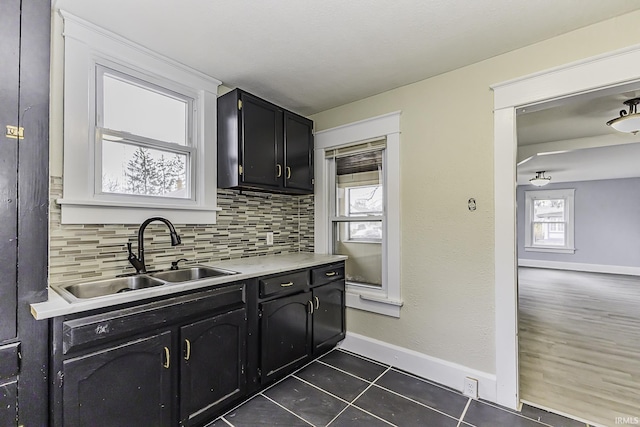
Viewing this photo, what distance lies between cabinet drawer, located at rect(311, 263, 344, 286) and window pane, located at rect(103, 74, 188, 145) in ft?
4.96

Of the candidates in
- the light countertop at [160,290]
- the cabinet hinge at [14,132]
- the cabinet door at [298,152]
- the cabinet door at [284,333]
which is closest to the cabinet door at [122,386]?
the light countertop at [160,290]

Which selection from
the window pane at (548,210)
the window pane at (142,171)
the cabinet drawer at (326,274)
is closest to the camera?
the window pane at (142,171)

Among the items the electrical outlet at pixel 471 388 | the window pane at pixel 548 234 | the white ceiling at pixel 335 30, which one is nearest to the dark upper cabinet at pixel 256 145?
the white ceiling at pixel 335 30

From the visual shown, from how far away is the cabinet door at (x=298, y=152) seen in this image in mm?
2723

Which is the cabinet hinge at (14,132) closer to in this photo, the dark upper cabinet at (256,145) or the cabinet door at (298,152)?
the dark upper cabinet at (256,145)

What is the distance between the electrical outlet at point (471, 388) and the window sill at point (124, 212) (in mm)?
2303

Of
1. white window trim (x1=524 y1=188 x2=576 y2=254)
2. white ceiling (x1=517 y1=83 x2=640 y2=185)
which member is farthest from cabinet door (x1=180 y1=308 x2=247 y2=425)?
white window trim (x1=524 y1=188 x2=576 y2=254)

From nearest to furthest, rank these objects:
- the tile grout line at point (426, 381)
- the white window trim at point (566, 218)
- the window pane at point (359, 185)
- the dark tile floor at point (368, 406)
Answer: the dark tile floor at point (368, 406) → the tile grout line at point (426, 381) → the window pane at point (359, 185) → the white window trim at point (566, 218)

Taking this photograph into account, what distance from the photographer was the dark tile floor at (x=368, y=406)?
1805 mm

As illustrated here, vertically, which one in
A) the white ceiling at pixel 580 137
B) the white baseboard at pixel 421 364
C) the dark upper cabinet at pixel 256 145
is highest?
the white ceiling at pixel 580 137

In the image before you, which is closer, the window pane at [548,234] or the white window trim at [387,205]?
the white window trim at [387,205]

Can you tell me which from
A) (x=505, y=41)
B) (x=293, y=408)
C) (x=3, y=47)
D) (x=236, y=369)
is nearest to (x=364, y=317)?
(x=293, y=408)

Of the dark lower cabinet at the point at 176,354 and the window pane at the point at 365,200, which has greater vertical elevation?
the window pane at the point at 365,200

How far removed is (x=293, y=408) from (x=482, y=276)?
161cm
